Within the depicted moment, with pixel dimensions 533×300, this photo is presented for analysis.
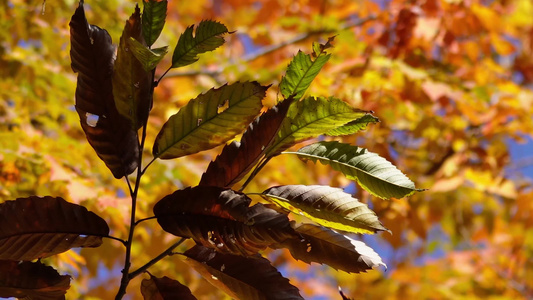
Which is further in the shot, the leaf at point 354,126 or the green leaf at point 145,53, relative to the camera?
the leaf at point 354,126

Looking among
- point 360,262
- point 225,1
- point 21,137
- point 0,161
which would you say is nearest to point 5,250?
point 360,262

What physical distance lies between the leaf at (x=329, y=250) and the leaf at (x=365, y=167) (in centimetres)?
7

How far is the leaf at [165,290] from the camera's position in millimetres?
667

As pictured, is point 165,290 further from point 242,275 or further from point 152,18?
point 152,18

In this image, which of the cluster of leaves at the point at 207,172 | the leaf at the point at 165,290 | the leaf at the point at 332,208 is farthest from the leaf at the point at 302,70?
the leaf at the point at 165,290

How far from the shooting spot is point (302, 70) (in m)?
0.67

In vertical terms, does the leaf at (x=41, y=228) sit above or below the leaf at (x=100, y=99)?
below

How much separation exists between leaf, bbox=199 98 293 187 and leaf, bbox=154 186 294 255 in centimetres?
4

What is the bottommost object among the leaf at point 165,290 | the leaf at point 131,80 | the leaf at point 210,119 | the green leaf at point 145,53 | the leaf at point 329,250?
the leaf at point 329,250

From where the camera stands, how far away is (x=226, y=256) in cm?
67

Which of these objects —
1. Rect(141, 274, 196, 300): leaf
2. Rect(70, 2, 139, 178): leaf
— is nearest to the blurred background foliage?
Rect(70, 2, 139, 178): leaf

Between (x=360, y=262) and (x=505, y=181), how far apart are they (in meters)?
2.20

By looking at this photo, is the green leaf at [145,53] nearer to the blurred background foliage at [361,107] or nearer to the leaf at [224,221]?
the leaf at [224,221]

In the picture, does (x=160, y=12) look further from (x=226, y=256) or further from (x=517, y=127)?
(x=517, y=127)
